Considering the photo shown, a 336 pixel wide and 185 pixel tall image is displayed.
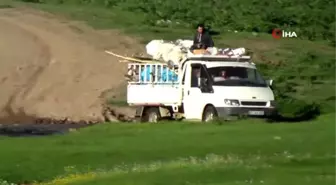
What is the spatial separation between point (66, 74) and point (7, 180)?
24836 mm

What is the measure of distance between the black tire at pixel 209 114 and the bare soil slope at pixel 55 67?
740 cm

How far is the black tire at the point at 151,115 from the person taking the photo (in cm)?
3231

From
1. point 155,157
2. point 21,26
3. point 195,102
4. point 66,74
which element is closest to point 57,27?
point 21,26

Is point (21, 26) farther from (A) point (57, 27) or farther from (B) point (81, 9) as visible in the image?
(B) point (81, 9)

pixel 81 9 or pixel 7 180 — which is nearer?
pixel 7 180

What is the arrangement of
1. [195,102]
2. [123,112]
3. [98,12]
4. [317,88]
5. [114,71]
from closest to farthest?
1. [195,102]
2. [123,112]
3. [317,88]
4. [114,71]
5. [98,12]

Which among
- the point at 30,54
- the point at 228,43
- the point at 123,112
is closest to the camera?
the point at 123,112

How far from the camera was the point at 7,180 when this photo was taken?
19266mm

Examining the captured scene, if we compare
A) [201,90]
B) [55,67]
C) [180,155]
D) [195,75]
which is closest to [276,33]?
[55,67]

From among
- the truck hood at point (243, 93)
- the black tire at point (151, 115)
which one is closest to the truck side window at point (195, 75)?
the truck hood at point (243, 93)

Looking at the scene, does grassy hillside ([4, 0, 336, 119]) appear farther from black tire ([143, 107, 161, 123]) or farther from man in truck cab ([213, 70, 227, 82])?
man in truck cab ([213, 70, 227, 82])

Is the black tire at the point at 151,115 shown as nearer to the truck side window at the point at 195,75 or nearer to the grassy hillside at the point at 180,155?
the truck side window at the point at 195,75

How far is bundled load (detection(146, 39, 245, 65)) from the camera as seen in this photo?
3222 cm

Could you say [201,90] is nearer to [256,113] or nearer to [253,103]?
[253,103]
